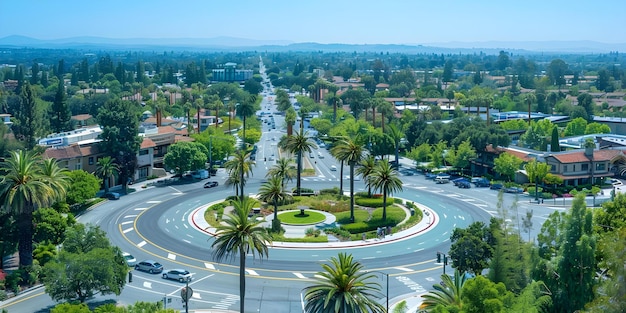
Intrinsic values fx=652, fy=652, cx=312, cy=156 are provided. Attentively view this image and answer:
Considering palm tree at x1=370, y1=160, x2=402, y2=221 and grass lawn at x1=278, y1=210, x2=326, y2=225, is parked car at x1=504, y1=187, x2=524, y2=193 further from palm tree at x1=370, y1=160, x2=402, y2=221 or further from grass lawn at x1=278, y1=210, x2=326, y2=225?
grass lawn at x1=278, y1=210, x2=326, y2=225

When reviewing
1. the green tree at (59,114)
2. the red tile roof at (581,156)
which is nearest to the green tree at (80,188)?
the green tree at (59,114)

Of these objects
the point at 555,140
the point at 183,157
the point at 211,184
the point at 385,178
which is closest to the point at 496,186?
the point at 555,140

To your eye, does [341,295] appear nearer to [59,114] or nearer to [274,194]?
[274,194]

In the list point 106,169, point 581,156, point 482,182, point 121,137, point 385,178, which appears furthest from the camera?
point 482,182

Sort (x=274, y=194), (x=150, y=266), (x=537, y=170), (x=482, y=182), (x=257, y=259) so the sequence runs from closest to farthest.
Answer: (x=150, y=266), (x=257, y=259), (x=274, y=194), (x=537, y=170), (x=482, y=182)

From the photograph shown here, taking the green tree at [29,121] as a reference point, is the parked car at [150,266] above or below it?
below

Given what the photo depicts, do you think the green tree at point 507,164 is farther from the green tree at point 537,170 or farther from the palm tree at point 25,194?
the palm tree at point 25,194

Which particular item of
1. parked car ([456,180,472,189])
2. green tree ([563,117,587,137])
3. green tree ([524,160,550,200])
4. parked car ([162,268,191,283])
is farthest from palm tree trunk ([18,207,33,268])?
green tree ([563,117,587,137])

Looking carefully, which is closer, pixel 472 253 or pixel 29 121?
pixel 472 253

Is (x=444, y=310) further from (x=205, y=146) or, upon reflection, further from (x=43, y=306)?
(x=205, y=146)
